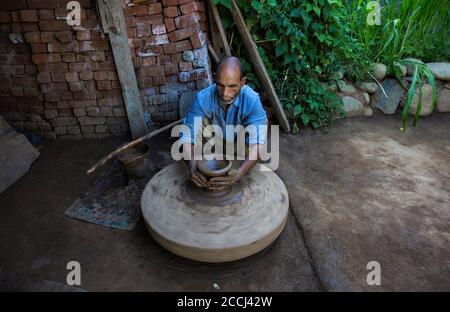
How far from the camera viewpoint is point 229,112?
268 cm

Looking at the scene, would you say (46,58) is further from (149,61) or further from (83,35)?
(149,61)

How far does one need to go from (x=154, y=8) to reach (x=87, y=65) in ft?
2.99

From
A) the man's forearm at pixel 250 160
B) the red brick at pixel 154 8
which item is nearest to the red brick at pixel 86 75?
the red brick at pixel 154 8

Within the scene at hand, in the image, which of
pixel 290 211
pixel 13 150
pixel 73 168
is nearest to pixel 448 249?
pixel 290 211

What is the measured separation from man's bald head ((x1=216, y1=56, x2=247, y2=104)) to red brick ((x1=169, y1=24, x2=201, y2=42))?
1156mm

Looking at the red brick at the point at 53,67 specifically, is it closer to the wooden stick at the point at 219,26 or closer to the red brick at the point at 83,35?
the red brick at the point at 83,35

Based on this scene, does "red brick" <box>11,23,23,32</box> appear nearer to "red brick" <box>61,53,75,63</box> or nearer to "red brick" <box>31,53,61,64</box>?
"red brick" <box>31,53,61,64</box>

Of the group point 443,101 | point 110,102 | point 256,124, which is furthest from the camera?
point 443,101

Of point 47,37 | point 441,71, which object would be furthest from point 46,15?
point 441,71

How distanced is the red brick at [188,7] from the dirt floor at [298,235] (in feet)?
4.64

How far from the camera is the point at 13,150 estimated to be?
10.4 feet

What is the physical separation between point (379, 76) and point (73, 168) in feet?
13.1

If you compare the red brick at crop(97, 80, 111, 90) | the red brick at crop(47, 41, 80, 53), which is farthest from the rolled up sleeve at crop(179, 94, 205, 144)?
the red brick at crop(47, 41, 80, 53)

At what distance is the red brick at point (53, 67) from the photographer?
333 cm
